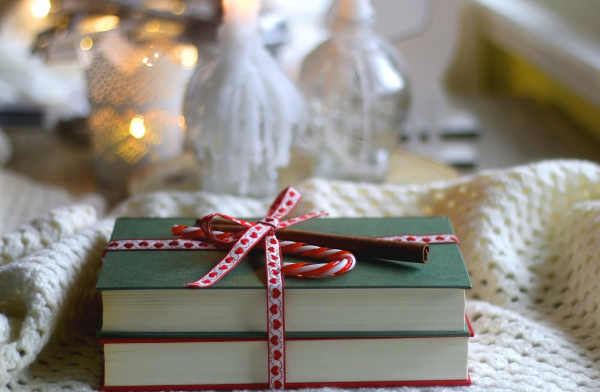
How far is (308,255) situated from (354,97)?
43cm

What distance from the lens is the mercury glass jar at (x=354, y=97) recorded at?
93 centimetres

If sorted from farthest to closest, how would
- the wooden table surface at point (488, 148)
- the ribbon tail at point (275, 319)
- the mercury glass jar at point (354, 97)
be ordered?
the wooden table surface at point (488, 148)
the mercury glass jar at point (354, 97)
the ribbon tail at point (275, 319)

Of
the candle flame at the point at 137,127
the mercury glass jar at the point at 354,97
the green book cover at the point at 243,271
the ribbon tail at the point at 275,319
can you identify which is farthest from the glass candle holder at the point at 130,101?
the ribbon tail at the point at 275,319

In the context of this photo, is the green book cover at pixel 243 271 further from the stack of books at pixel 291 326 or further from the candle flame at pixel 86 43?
the candle flame at pixel 86 43

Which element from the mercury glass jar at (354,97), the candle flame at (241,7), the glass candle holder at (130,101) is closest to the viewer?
the candle flame at (241,7)

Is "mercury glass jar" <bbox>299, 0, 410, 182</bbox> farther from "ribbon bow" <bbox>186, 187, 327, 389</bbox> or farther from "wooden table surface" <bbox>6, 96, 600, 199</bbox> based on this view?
"ribbon bow" <bbox>186, 187, 327, 389</bbox>

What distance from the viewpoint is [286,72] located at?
93 centimetres

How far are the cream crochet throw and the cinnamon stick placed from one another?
0.38 feet

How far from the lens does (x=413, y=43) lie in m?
2.05

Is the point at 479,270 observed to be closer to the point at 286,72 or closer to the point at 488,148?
the point at 286,72

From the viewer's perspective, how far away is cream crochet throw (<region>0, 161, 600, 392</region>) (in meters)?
0.55

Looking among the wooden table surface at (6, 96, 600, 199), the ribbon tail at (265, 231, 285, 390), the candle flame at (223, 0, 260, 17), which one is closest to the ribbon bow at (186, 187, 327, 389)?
the ribbon tail at (265, 231, 285, 390)

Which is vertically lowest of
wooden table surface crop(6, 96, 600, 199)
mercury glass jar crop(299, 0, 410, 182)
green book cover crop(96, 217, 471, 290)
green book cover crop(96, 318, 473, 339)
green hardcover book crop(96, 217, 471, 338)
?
green book cover crop(96, 318, 473, 339)

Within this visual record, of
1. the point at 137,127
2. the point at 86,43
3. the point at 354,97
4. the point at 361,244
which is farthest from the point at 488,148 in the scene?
the point at 361,244
